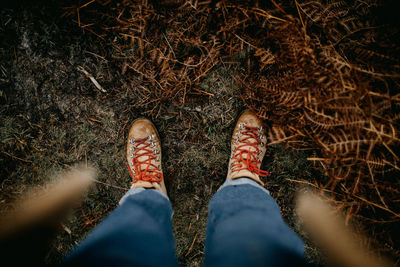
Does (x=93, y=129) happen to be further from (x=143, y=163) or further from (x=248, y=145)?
(x=248, y=145)

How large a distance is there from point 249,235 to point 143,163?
96cm

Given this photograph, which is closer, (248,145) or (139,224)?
(139,224)

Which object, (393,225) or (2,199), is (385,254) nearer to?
(393,225)

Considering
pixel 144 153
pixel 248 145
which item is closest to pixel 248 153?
pixel 248 145

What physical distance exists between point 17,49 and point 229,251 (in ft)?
6.47

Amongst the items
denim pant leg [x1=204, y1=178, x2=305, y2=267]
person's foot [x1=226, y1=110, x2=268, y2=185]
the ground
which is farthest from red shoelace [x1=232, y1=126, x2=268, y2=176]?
denim pant leg [x1=204, y1=178, x2=305, y2=267]

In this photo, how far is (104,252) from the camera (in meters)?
0.95

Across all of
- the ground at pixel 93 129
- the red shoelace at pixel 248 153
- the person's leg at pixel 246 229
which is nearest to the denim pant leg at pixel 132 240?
the person's leg at pixel 246 229

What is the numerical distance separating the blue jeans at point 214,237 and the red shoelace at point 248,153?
0.95ft

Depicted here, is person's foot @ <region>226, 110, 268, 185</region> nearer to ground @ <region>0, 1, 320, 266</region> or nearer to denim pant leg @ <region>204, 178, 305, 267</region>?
ground @ <region>0, 1, 320, 266</region>

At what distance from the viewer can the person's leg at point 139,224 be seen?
947 millimetres

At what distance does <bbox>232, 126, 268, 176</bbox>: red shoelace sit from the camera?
1.59 meters

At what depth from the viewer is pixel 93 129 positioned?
167cm

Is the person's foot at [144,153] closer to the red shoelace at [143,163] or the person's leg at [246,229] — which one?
the red shoelace at [143,163]
